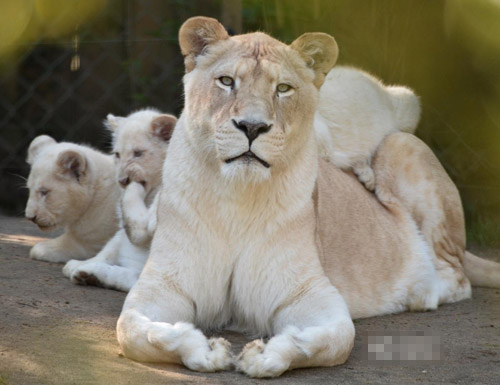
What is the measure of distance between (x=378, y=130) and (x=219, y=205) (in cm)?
172

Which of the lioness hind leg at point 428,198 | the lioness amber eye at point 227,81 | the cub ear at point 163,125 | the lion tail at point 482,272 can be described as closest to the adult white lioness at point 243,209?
the lioness amber eye at point 227,81

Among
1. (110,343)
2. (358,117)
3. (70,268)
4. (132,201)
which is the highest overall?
(358,117)

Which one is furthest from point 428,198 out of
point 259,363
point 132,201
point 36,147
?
point 36,147

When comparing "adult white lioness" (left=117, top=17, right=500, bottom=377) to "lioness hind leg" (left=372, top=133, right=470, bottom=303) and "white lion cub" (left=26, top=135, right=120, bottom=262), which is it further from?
"white lion cub" (left=26, top=135, right=120, bottom=262)

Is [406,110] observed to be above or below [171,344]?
above

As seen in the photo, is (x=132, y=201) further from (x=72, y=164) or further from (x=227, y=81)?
(x=227, y=81)

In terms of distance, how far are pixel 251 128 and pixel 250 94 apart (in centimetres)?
19

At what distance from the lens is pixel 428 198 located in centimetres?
409

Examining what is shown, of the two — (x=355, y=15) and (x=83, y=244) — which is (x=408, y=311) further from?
(x=355, y=15)

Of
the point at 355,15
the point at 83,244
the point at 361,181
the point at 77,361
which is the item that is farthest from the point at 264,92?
the point at 355,15

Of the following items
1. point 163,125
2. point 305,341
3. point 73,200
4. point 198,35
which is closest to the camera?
point 305,341

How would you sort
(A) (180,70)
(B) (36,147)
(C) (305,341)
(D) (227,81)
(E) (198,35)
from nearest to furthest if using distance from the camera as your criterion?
1. (C) (305,341)
2. (D) (227,81)
3. (E) (198,35)
4. (B) (36,147)
5. (A) (180,70)

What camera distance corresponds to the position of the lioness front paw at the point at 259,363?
231 centimetres

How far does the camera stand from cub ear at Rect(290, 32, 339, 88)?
2955 millimetres
